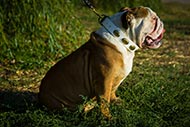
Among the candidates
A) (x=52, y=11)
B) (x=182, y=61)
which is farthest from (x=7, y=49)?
(x=182, y=61)

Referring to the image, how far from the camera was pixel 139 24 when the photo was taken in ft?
13.5

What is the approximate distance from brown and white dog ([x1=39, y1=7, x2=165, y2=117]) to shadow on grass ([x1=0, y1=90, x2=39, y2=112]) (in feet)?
1.25

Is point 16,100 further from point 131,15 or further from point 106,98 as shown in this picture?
point 131,15

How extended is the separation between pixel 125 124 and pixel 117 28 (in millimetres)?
751

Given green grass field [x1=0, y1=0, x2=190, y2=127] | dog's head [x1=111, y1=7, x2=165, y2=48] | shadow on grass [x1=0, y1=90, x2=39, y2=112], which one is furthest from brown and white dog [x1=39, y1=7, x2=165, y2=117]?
shadow on grass [x1=0, y1=90, x2=39, y2=112]

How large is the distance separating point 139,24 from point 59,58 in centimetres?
249

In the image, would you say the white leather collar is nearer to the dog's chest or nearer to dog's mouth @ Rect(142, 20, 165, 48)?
the dog's chest

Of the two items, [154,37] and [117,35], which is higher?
[117,35]

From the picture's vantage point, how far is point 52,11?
6.46 metres

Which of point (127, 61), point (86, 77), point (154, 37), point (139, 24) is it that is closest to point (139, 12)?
point (139, 24)

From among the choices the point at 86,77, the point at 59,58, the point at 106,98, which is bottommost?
the point at 59,58

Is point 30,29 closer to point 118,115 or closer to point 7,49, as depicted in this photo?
point 7,49

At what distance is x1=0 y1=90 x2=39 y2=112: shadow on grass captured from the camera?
455cm

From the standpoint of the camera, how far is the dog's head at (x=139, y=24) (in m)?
4.06
